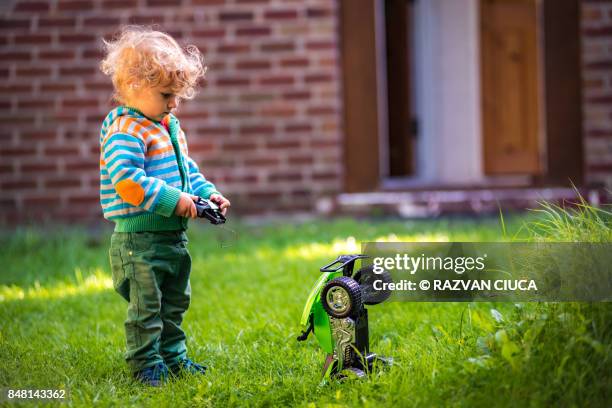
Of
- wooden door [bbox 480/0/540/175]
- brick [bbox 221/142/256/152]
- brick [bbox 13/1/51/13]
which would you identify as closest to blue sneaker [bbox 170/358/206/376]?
brick [bbox 221/142/256/152]

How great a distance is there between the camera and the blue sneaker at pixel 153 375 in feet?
9.57

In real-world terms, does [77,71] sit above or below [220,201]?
above

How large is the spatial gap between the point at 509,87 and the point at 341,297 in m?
7.78

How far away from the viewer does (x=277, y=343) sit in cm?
335

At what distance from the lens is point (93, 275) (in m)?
4.91

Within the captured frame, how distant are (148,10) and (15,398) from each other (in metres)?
5.09

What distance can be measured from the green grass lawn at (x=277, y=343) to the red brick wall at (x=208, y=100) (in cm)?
164

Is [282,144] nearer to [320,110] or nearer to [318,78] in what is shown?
[320,110]

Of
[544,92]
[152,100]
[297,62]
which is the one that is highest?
[297,62]

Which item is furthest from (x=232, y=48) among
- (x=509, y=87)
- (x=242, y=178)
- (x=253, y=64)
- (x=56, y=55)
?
(x=509, y=87)

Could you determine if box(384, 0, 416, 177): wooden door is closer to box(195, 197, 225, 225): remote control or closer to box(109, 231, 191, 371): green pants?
box(109, 231, 191, 371): green pants

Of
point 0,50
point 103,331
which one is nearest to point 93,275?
point 103,331

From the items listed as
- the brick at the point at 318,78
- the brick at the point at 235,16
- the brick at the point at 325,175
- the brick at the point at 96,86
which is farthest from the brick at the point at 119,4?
the brick at the point at 325,175

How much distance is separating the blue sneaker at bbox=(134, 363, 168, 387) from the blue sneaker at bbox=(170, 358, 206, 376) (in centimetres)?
6
